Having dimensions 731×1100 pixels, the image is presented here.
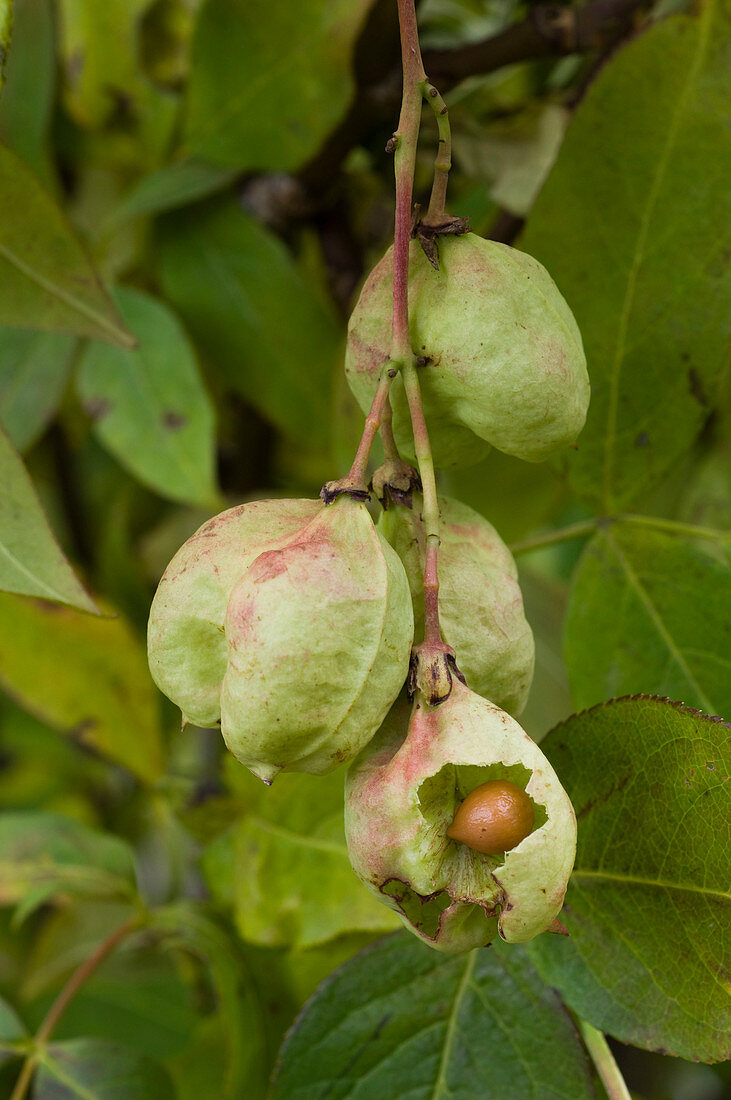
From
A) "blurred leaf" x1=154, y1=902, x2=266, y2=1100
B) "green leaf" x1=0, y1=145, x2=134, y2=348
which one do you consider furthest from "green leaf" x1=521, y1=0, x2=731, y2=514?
"blurred leaf" x1=154, y1=902, x2=266, y2=1100

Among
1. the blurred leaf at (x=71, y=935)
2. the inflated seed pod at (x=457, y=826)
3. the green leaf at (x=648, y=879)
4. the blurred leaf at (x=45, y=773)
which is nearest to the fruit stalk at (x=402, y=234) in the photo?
the inflated seed pod at (x=457, y=826)

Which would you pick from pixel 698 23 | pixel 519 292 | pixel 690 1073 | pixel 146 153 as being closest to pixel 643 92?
pixel 698 23

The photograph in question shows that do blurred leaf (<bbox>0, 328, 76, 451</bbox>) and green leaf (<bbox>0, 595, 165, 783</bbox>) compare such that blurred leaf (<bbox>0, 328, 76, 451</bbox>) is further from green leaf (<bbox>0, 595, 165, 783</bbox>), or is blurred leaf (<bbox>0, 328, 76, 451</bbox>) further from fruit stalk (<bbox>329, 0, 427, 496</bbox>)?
fruit stalk (<bbox>329, 0, 427, 496</bbox>)

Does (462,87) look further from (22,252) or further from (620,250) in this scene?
(22,252)

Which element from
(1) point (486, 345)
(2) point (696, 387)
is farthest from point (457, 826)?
(2) point (696, 387)

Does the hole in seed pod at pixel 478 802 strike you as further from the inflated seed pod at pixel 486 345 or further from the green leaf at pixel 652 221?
the green leaf at pixel 652 221

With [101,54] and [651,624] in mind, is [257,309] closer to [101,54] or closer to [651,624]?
[101,54]
